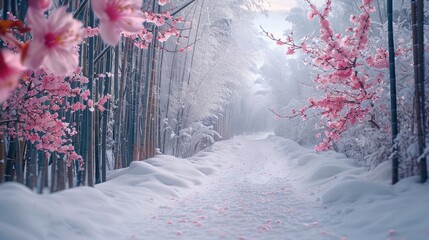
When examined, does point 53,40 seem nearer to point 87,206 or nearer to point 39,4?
point 39,4

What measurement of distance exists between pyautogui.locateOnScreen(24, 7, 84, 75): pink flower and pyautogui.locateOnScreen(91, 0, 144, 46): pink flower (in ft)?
0.22

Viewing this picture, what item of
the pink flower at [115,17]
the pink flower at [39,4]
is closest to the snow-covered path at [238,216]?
the pink flower at [115,17]

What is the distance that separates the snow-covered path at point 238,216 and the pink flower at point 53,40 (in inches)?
94.9

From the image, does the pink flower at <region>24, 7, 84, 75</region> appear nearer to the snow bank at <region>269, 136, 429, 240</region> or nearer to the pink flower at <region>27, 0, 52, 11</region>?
the pink flower at <region>27, 0, 52, 11</region>

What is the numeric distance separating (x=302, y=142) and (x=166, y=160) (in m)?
9.52

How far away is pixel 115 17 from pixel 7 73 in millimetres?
313

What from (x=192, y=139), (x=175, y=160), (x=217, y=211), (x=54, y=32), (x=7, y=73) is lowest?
(x=217, y=211)

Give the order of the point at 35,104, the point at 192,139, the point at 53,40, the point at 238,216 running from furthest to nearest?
the point at 192,139
the point at 35,104
the point at 238,216
the point at 53,40

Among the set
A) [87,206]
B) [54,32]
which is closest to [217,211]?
[87,206]

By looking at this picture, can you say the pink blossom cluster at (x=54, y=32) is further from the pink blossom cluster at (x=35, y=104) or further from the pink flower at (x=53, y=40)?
the pink blossom cluster at (x=35, y=104)

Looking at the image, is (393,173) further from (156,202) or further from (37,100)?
(37,100)

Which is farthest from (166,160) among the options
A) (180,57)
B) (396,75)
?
(180,57)

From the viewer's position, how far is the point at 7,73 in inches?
26.3

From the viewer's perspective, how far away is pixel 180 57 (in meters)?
12.4
